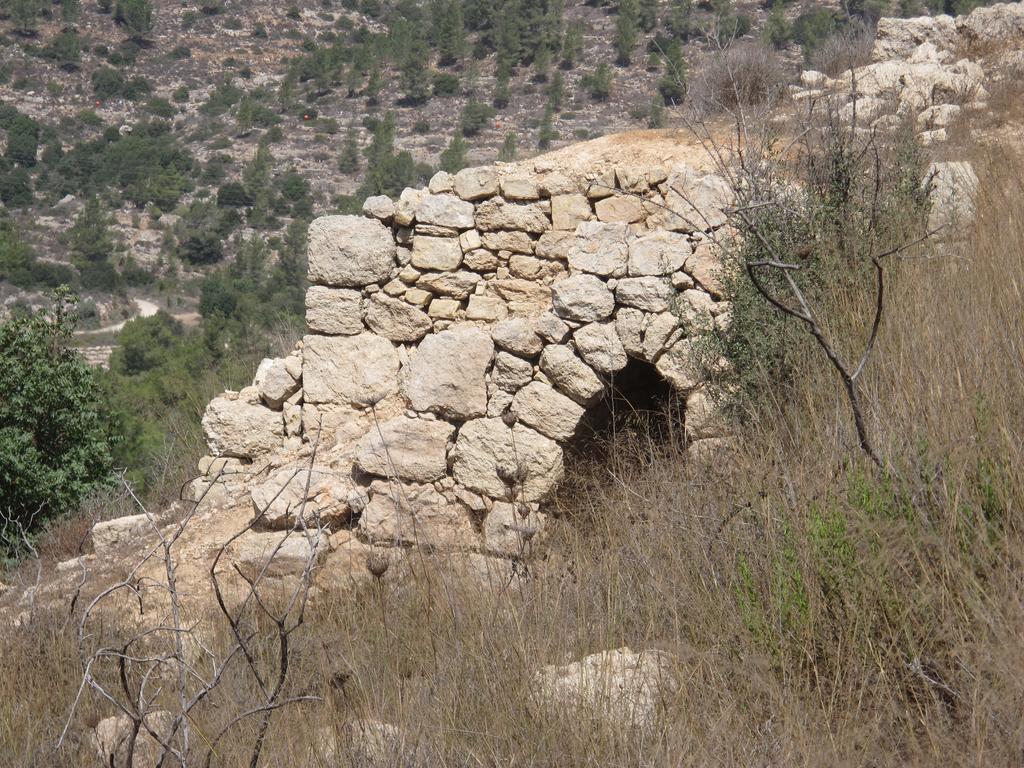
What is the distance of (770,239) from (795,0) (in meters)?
34.0

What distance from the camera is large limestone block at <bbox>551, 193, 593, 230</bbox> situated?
655cm

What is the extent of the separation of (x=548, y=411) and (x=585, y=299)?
0.69 m

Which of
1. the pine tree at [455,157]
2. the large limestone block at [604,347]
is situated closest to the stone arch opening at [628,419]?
the large limestone block at [604,347]

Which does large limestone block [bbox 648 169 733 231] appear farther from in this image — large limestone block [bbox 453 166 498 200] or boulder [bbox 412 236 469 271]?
boulder [bbox 412 236 469 271]

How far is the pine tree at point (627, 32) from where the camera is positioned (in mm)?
36094

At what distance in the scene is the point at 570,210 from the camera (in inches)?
258

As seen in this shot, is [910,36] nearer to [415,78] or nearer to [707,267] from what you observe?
[707,267]

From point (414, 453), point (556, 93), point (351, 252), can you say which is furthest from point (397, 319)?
point (556, 93)

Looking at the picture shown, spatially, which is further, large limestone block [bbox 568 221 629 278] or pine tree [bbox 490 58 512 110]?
pine tree [bbox 490 58 512 110]

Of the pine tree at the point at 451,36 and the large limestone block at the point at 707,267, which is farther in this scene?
the pine tree at the point at 451,36

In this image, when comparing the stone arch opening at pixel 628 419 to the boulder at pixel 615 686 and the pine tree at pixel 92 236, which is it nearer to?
the boulder at pixel 615 686

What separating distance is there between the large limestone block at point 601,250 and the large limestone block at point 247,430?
7.99 ft

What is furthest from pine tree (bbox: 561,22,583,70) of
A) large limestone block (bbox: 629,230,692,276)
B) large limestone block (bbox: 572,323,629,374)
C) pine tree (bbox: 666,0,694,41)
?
large limestone block (bbox: 572,323,629,374)

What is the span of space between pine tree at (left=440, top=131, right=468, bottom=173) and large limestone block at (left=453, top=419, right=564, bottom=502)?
20029 mm
